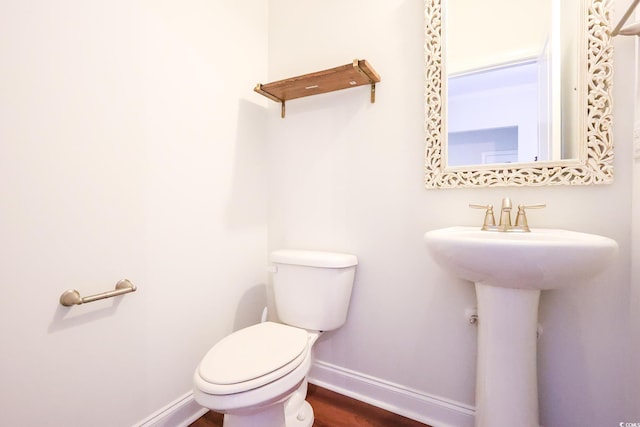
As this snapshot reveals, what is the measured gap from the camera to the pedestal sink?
70 cm

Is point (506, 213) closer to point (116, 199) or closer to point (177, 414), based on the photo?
point (116, 199)

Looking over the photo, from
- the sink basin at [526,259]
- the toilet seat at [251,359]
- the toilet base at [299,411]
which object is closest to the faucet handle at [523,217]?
the sink basin at [526,259]

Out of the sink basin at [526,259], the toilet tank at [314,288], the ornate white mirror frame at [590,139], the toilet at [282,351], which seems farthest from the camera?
the toilet tank at [314,288]

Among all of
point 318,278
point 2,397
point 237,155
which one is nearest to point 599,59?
point 318,278

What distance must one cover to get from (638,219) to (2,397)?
6.22 feet

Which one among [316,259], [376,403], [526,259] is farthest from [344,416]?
[526,259]

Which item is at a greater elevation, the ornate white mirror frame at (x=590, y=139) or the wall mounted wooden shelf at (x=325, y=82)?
the wall mounted wooden shelf at (x=325, y=82)

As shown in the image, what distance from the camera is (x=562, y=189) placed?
995mm

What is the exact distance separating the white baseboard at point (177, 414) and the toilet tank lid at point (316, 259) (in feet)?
2.29

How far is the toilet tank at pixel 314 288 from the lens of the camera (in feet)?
4.16

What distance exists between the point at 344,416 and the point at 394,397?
0.24 meters

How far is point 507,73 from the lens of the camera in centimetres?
110

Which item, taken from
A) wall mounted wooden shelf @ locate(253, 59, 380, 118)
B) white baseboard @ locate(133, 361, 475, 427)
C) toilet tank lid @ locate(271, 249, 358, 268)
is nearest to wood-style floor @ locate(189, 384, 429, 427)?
white baseboard @ locate(133, 361, 475, 427)

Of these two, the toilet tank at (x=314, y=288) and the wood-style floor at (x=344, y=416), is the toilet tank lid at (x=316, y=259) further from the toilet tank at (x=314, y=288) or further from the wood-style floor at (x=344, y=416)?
the wood-style floor at (x=344, y=416)
